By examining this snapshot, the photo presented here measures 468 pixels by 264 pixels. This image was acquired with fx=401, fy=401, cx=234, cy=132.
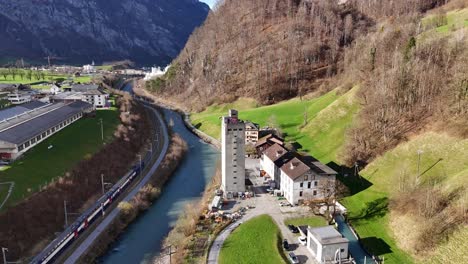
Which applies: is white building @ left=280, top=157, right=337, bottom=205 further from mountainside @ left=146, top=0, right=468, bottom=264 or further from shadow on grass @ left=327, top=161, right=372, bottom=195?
shadow on grass @ left=327, top=161, right=372, bottom=195

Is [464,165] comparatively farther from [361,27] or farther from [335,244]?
[361,27]

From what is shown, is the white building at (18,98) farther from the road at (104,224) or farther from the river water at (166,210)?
the river water at (166,210)

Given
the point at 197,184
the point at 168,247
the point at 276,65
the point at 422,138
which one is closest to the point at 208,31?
the point at 276,65

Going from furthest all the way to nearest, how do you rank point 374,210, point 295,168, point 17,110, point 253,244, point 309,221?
point 17,110 → point 295,168 → point 374,210 → point 309,221 → point 253,244

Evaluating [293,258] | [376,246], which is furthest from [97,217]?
[376,246]

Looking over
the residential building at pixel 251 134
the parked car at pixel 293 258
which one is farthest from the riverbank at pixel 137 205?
the parked car at pixel 293 258

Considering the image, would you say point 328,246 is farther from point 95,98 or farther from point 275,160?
point 95,98
